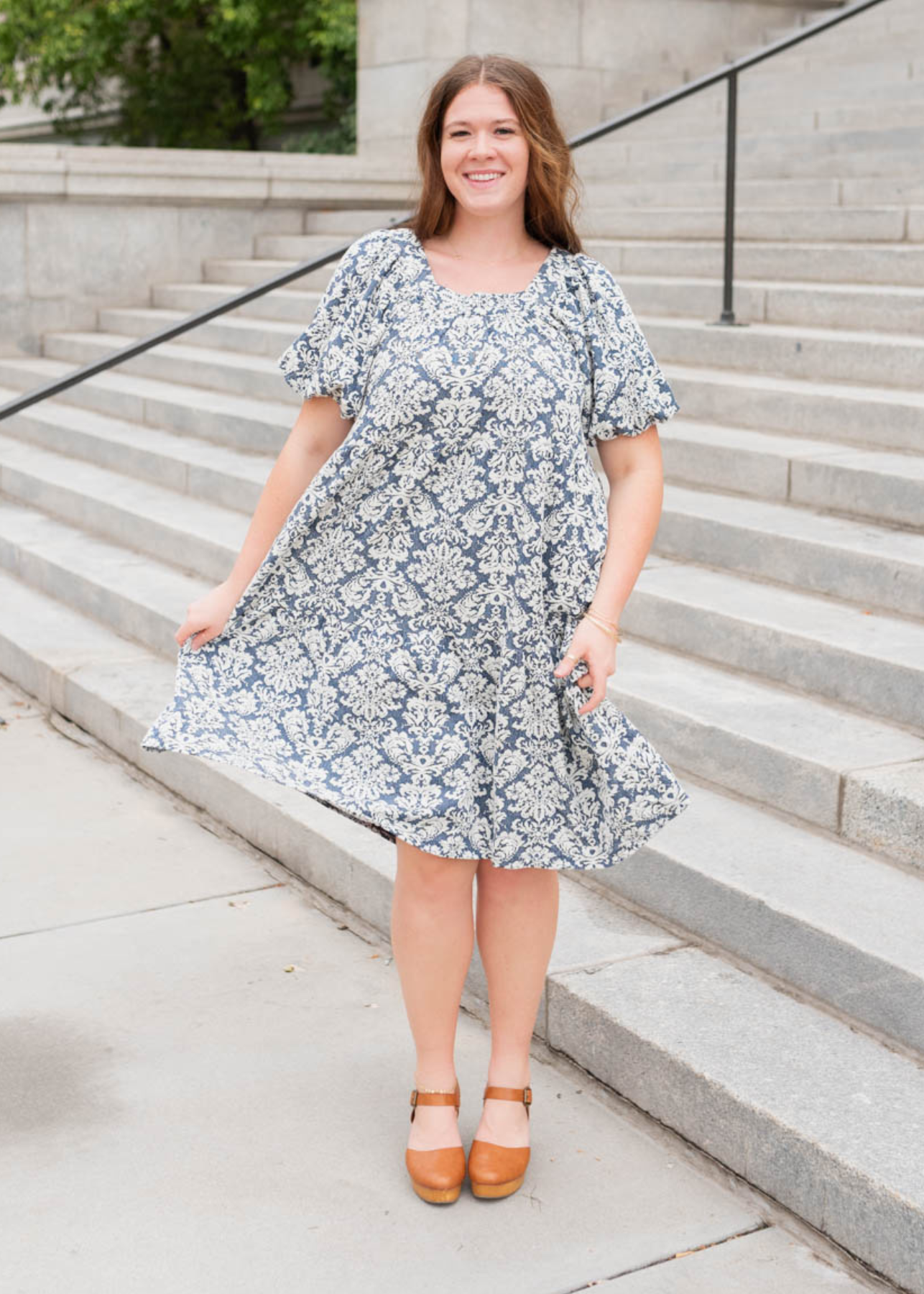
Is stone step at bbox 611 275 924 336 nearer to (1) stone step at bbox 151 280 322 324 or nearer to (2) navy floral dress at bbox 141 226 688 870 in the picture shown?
(1) stone step at bbox 151 280 322 324

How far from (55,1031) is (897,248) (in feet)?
15.8

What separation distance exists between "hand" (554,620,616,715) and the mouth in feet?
2.42

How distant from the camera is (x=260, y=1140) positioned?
3082 mm

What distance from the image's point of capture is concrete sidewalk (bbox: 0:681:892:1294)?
8.84 ft

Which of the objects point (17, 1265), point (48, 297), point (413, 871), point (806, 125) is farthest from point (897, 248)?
point (48, 297)

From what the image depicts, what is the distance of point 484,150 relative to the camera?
2666mm

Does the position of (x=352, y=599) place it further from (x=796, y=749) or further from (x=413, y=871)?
(x=796, y=749)

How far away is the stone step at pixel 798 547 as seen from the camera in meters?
4.58

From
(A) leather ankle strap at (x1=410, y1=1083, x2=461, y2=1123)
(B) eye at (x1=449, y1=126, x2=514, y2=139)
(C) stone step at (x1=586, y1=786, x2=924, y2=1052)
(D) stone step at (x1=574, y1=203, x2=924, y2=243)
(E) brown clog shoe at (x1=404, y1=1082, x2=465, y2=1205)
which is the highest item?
(D) stone step at (x1=574, y1=203, x2=924, y2=243)

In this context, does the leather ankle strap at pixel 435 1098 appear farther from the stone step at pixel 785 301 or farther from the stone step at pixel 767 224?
the stone step at pixel 767 224

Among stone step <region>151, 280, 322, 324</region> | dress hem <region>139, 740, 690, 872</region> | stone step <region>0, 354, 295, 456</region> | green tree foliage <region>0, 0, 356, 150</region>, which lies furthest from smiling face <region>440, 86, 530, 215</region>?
green tree foliage <region>0, 0, 356, 150</region>

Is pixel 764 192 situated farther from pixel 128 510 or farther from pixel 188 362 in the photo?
pixel 128 510

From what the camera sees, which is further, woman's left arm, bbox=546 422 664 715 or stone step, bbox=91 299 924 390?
stone step, bbox=91 299 924 390

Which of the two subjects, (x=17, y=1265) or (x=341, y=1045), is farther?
(x=341, y=1045)
